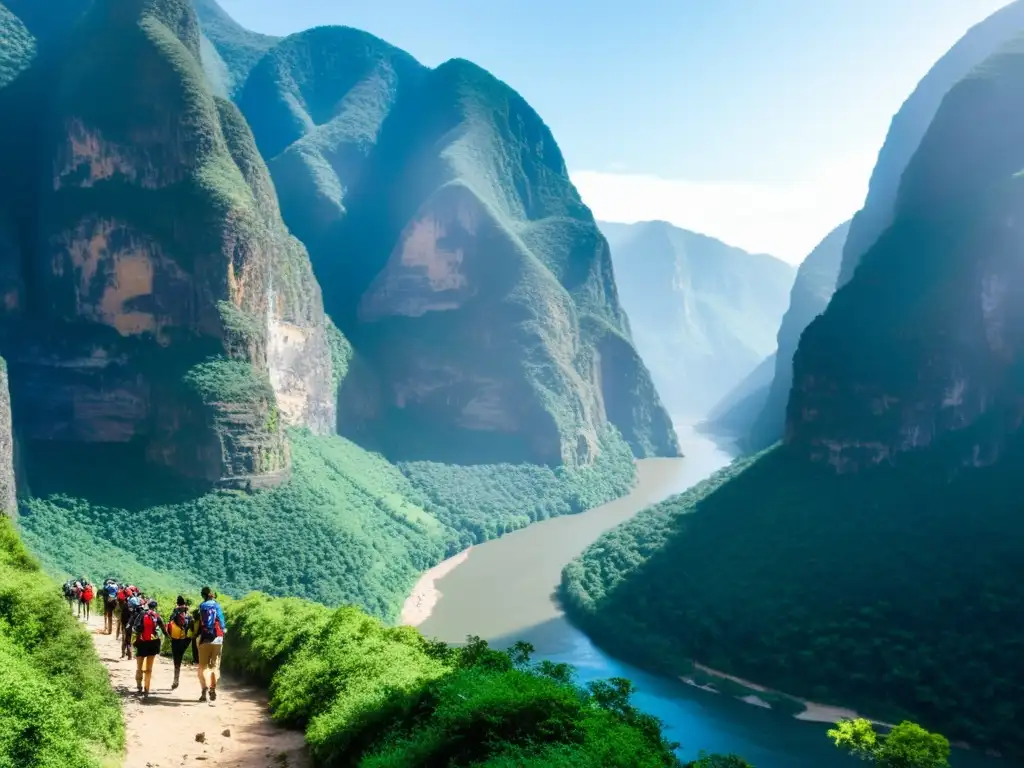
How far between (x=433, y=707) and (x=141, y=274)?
64.7 meters

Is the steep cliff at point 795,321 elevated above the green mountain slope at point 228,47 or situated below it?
below

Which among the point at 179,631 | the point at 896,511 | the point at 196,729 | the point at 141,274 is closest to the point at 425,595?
the point at 141,274

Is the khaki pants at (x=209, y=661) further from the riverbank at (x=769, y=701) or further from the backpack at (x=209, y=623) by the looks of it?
the riverbank at (x=769, y=701)

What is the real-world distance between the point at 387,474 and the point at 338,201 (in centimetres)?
7675

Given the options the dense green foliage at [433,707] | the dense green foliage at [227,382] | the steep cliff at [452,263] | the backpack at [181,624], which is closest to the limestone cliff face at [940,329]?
the dense green foliage at [227,382]

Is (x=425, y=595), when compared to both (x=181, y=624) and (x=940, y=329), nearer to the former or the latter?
(x=940, y=329)

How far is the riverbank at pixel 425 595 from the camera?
61862 millimetres

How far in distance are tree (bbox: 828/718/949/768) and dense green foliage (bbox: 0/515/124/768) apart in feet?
102

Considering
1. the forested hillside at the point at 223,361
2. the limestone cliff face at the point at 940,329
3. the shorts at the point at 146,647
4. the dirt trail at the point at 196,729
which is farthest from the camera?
Result: the forested hillside at the point at 223,361

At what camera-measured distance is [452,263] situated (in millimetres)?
125062

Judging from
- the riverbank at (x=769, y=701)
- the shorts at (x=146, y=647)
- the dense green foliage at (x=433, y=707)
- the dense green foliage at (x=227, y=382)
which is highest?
the dense green foliage at (x=227, y=382)

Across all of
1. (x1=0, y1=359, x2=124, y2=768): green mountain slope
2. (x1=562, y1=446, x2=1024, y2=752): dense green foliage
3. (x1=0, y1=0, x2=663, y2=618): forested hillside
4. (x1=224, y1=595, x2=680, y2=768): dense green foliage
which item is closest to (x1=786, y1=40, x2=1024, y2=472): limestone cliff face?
(x1=562, y1=446, x2=1024, y2=752): dense green foliage

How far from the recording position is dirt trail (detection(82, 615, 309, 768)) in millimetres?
14570

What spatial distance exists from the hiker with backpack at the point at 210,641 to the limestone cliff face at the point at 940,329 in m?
57.4
